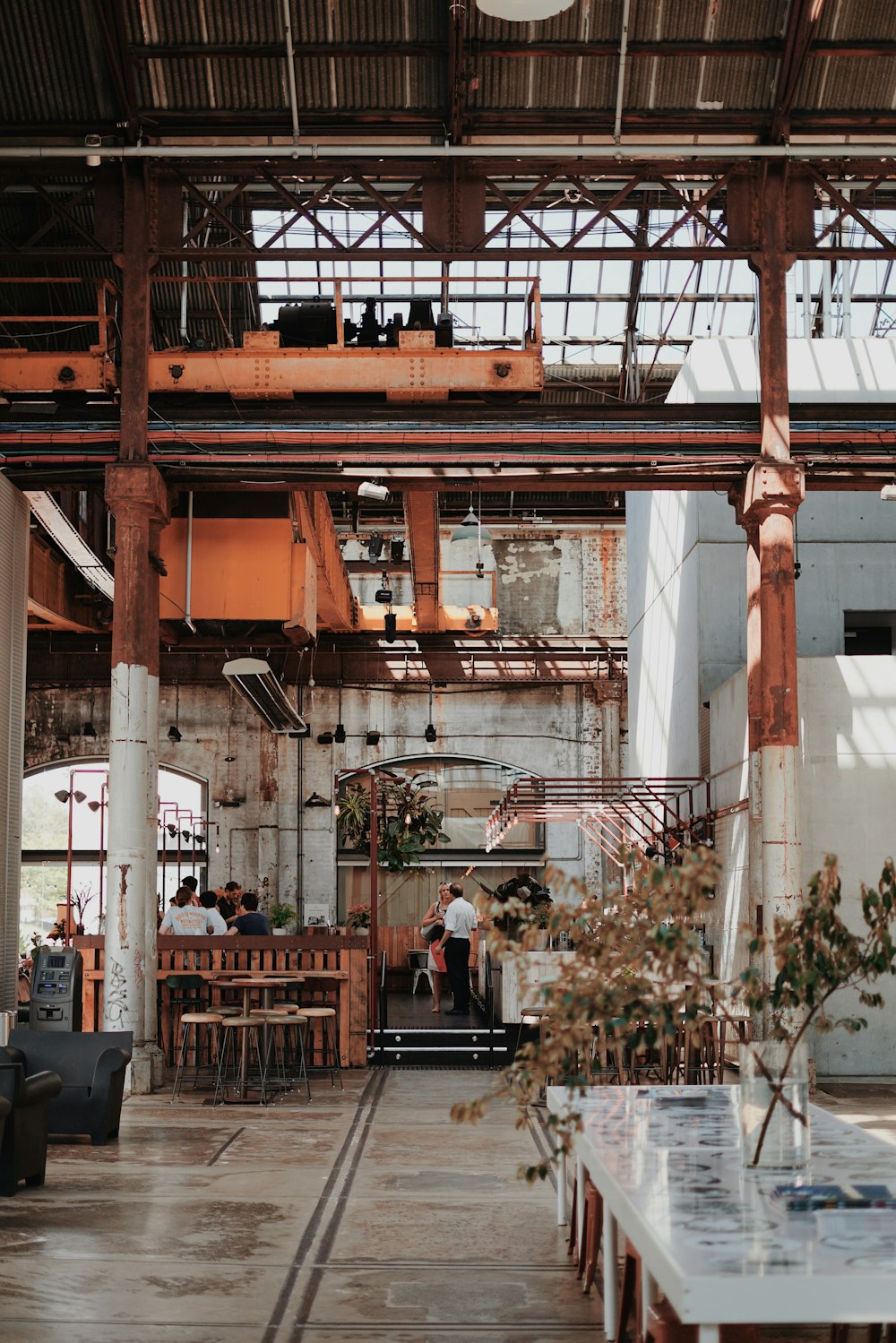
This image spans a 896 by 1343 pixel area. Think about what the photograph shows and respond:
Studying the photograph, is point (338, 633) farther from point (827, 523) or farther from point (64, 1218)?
point (64, 1218)

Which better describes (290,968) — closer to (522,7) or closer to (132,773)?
(132,773)

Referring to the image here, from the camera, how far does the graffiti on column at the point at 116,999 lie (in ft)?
44.6

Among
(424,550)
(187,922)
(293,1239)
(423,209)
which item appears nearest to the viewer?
(293,1239)

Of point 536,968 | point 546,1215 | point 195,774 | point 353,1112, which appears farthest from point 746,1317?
point 195,774

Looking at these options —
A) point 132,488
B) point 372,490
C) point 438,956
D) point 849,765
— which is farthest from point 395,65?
point 438,956

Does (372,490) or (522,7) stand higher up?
(522,7)

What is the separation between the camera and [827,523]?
1889cm

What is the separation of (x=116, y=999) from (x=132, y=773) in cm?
205

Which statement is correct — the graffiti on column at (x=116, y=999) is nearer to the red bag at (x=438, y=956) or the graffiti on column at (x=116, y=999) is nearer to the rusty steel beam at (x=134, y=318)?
the rusty steel beam at (x=134, y=318)

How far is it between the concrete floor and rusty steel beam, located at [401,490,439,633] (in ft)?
25.7

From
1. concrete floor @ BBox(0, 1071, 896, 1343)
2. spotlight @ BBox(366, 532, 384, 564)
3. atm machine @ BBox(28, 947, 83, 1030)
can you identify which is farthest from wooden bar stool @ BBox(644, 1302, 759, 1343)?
spotlight @ BBox(366, 532, 384, 564)

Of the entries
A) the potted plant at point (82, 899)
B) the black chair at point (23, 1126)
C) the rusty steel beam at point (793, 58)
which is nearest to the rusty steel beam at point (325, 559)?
the rusty steel beam at point (793, 58)

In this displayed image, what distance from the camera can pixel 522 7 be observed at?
1110cm

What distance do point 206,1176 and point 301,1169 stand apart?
2.07ft
